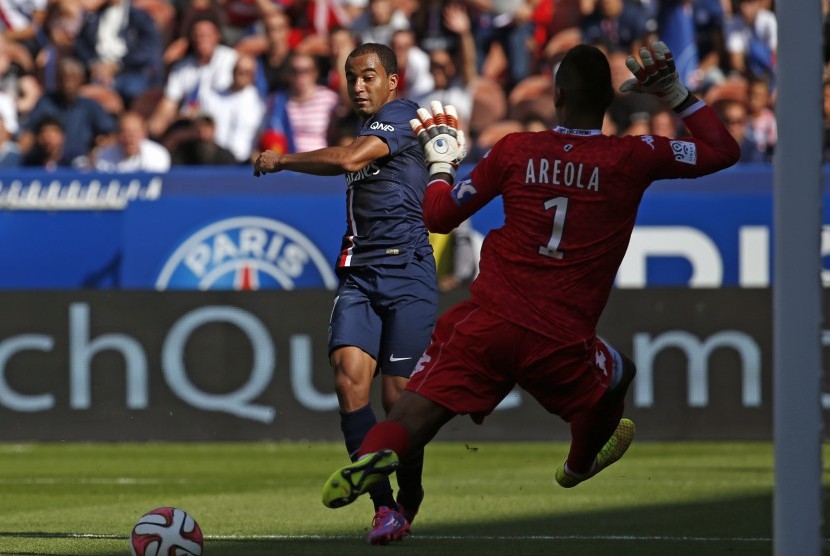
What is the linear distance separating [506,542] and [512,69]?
438 inches

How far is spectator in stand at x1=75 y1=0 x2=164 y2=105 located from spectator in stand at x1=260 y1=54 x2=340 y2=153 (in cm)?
252

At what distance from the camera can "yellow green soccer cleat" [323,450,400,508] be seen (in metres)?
6.17

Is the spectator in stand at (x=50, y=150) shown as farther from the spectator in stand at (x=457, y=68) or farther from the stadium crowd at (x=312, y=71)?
the spectator in stand at (x=457, y=68)

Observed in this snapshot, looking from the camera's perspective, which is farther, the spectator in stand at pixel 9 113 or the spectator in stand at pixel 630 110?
the spectator in stand at pixel 9 113

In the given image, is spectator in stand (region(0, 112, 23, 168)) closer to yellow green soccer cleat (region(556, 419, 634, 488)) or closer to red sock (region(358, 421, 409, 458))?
yellow green soccer cleat (region(556, 419, 634, 488))

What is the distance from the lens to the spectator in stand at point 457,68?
1748 centimetres

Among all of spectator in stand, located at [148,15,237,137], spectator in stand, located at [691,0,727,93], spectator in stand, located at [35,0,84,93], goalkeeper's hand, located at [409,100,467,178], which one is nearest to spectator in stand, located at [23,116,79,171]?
spectator in stand, located at [148,15,237,137]

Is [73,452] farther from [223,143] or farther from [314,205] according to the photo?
[223,143]

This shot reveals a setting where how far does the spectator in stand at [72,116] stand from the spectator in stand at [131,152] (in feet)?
2.13

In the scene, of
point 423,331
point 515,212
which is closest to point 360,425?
point 423,331

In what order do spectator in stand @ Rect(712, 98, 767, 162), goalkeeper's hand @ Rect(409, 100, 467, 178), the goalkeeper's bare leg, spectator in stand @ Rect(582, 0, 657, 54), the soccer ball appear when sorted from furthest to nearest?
spectator in stand @ Rect(582, 0, 657, 54)
spectator in stand @ Rect(712, 98, 767, 162)
the goalkeeper's bare leg
the soccer ball
goalkeeper's hand @ Rect(409, 100, 467, 178)

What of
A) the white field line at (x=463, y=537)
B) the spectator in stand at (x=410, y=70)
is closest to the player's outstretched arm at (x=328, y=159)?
the white field line at (x=463, y=537)

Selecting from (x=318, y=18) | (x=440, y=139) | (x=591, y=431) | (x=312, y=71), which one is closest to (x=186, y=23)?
(x=318, y=18)

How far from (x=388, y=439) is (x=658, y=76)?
1794 mm
